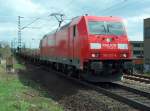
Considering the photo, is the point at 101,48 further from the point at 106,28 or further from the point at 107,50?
the point at 106,28

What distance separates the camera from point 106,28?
19.4m

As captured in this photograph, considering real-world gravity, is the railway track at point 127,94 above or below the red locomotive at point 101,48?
below

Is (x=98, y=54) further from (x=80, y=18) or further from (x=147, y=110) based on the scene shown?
(x=147, y=110)

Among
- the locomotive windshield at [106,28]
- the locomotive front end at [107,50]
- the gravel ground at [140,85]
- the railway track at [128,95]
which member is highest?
the locomotive windshield at [106,28]

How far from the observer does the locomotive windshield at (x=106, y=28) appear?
19078 mm

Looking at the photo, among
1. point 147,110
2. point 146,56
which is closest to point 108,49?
point 147,110

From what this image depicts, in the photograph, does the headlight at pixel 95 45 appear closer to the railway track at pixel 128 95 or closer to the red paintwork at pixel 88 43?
the red paintwork at pixel 88 43

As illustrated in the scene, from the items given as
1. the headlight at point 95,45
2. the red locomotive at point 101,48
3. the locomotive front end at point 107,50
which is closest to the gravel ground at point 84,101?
the red locomotive at point 101,48

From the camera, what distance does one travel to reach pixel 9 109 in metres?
11.2

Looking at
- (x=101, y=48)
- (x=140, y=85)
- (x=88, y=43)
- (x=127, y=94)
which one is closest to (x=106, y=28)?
(x=101, y=48)

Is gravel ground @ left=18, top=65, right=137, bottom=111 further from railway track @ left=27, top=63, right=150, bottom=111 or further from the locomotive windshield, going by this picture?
the locomotive windshield

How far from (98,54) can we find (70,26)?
369 cm

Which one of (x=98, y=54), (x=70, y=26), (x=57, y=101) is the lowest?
(x=57, y=101)

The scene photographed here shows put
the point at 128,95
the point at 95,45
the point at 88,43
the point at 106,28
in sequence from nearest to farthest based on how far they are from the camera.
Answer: the point at 128,95
the point at 88,43
the point at 95,45
the point at 106,28
